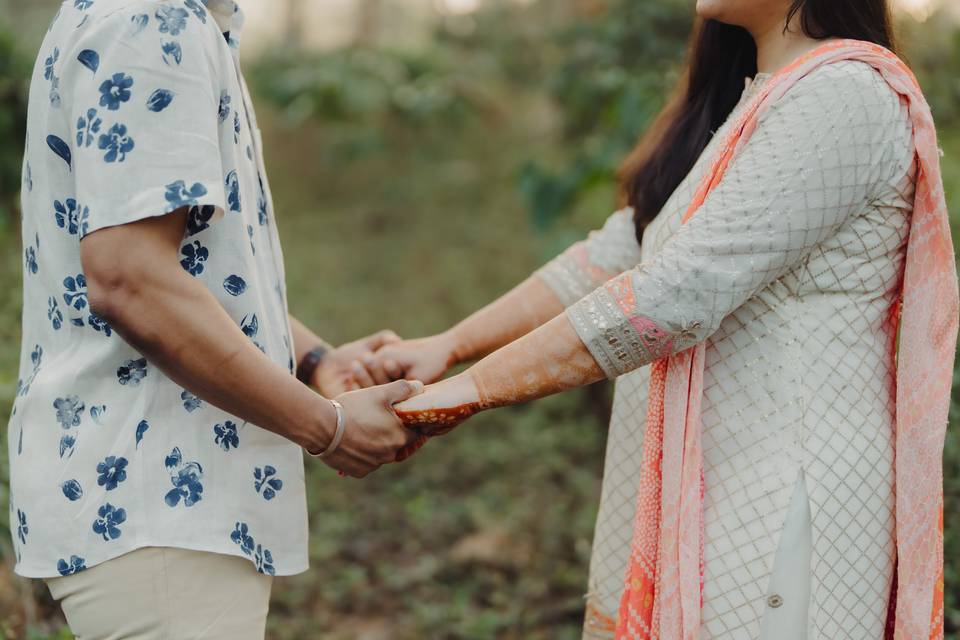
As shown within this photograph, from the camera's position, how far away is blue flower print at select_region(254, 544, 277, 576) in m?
1.56

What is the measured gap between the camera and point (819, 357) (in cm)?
159

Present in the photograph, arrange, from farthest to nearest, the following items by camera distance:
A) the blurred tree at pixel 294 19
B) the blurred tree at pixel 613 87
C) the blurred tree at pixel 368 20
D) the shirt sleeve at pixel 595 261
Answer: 1. the blurred tree at pixel 294 19
2. the blurred tree at pixel 368 20
3. the blurred tree at pixel 613 87
4. the shirt sleeve at pixel 595 261

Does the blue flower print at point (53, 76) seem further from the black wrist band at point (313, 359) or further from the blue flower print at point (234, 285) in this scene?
the black wrist band at point (313, 359)

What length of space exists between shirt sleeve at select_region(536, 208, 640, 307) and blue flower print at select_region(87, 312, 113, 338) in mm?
1075

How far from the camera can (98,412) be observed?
147 cm

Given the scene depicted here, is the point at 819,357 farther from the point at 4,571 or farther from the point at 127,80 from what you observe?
the point at 4,571

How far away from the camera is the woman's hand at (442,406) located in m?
1.76

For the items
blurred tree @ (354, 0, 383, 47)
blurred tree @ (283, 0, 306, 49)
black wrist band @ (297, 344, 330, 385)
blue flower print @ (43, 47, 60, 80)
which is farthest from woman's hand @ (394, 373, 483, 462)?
blurred tree @ (283, 0, 306, 49)

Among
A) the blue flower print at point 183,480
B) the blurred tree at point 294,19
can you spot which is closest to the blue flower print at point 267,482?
the blue flower print at point 183,480

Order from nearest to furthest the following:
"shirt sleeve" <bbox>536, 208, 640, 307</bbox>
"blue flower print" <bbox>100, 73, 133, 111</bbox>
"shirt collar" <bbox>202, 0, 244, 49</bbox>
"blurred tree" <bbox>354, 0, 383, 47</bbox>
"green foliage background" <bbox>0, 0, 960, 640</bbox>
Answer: "blue flower print" <bbox>100, 73, 133, 111</bbox>
"shirt collar" <bbox>202, 0, 244, 49</bbox>
"shirt sleeve" <bbox>536, 208, 640, 307</bbox>
"green foliage background" <bbox>0, 0, 960, 640</bbox>
"blurred tree" <bbox>354, 0, 383, 47</bbox>

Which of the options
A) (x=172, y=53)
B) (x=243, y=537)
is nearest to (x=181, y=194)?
(x=172, y=53)

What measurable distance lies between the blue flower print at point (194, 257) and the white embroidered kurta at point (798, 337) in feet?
2.03

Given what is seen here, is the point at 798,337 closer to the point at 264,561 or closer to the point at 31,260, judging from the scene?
the point at 264,561

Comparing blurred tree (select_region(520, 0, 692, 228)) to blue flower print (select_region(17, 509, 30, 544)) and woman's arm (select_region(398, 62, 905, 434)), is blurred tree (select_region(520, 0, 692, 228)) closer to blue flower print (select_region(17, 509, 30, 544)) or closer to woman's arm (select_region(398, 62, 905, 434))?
woman's arm (select_region(398, 62, 905, 434))
